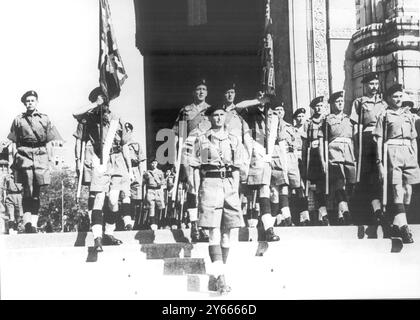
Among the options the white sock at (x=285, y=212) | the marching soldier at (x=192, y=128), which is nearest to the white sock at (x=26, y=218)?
the marching soldier at (x=192, y=128)

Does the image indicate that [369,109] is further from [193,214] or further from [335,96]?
[193,214]

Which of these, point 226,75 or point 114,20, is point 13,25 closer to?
point 114,20

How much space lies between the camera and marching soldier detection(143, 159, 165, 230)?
211 inches

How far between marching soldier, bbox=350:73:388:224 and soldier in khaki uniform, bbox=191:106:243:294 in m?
0.97

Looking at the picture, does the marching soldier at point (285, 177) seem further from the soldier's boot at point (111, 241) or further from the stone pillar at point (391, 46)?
the soldier's boot at point (111, 241)

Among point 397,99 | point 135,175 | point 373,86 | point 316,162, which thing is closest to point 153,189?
point 135,175

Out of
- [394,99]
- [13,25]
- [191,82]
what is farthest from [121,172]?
[394,99]

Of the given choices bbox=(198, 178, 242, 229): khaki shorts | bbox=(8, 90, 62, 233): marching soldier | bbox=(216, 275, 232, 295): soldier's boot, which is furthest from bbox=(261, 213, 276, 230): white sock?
bbox=(8, 90, 62, 233): marching soldier

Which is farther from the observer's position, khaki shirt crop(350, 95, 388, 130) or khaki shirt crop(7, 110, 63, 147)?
khaki shirt crop(350, 95, 388, 130)

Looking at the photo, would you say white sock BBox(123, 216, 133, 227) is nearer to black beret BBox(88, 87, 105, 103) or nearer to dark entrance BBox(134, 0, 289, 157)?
dark entrance BBox(134, 0, 289, 157)

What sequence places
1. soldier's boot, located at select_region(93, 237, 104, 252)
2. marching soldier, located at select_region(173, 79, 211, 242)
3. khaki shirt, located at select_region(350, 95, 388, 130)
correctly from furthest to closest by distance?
khaki shirt, located at select_region(350, 95, 388, 130) < marching soldier, located at select_region(173, 79, 211, 242) < soldier's boot, located at select_region(93, 237, 104, 252)

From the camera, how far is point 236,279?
5.14 m

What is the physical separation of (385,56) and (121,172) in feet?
7.21

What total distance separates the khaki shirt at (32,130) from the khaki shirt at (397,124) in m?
2.34
